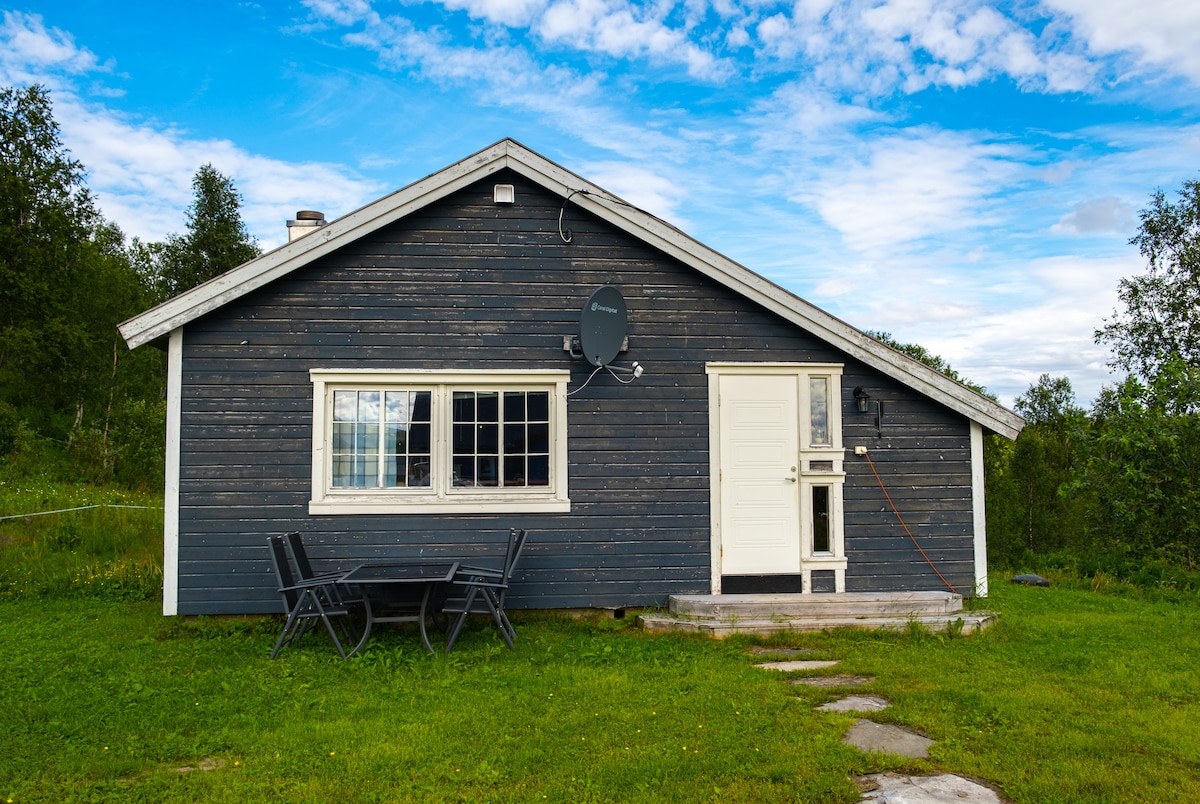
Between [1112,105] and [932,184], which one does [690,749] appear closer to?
[932,184]

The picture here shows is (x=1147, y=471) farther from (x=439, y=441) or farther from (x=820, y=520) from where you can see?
(x=439, y=441)

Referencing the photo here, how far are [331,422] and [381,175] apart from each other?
9457 mm

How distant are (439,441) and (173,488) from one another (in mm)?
2351

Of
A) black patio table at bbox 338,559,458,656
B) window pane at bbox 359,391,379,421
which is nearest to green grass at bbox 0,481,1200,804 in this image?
black patio table at bbox 338,559,458,656

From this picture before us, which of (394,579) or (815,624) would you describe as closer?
(394,579)

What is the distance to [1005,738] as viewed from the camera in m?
4.57

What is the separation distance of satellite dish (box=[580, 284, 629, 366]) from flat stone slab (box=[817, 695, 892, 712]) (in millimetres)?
3643

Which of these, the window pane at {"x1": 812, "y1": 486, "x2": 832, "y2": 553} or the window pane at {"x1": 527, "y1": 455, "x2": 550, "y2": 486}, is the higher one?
the window pane at {"x1": 527, "y1": 455, "x2": 550, "y2": 486}

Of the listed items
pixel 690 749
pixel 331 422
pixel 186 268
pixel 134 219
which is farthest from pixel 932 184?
pixel 134 219

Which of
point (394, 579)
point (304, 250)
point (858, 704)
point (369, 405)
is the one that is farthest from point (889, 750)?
point (304, 250)

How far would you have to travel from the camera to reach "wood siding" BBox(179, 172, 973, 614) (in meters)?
7.68

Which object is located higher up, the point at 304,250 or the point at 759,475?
the point at 304,250

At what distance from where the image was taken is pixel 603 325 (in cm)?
782

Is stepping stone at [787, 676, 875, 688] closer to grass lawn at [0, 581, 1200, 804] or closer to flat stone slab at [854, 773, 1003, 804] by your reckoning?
grass lawn at [0, 581, 1200, 804]
